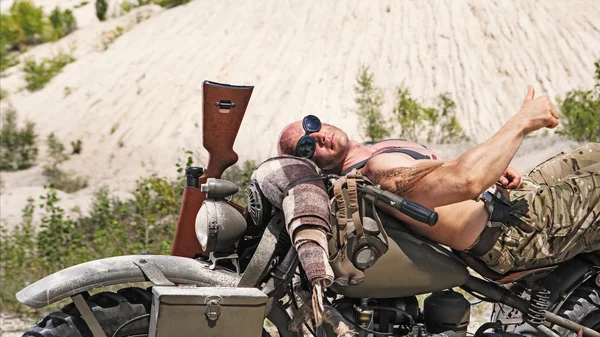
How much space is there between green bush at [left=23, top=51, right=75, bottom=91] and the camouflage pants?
82.5 ft

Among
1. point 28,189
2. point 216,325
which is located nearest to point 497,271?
point 216,325

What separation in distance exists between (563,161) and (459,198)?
1248mm

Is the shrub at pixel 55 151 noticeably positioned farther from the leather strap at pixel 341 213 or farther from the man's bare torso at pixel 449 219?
the leather strap at pixel 341 213

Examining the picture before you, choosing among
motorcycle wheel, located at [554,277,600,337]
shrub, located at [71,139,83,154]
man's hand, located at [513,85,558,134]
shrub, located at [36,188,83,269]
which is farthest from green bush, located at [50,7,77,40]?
man's hand, located at [513,85,558,134]

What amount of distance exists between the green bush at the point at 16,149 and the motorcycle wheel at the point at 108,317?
19.8 meters

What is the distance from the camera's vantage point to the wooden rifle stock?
11.9ft

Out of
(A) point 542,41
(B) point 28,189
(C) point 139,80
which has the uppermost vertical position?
(A) point 542,41

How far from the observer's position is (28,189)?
1531 cm

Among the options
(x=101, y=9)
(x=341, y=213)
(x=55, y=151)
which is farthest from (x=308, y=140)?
(x=101, y=9)

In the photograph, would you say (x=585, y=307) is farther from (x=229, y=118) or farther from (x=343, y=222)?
(x=229, y=118)

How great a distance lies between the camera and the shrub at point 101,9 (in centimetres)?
3347

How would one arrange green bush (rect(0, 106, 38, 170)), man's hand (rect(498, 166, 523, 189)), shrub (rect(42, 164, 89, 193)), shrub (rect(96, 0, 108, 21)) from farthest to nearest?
shrub (rect(96, 0, 108, 21)) < green bush (rect(0, 106, 38, 170)) < shrub (rect(42, 164, 89, 193)) < man's hand (rect(498, 166, 523, 189))

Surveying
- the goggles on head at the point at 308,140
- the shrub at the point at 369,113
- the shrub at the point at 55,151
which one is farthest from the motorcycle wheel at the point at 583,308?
the shrub at the point at 55,151

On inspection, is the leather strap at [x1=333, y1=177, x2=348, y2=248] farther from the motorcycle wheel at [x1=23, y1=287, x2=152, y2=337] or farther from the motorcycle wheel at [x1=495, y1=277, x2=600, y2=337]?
the motorcycle wheel at [x1=495, y1=277, x2=600, y2=337]
